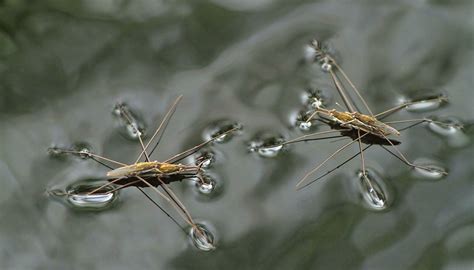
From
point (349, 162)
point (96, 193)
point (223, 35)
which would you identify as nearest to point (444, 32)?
point (349, 162)

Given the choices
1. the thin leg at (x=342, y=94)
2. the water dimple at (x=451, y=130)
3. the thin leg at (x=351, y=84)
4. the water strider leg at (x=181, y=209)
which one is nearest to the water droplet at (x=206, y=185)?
the water strider leg at (x=181, y=209)

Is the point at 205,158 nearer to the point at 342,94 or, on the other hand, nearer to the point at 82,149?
Result: the point at 82,149

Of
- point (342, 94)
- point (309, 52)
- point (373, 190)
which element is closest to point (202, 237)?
point (373, 190)

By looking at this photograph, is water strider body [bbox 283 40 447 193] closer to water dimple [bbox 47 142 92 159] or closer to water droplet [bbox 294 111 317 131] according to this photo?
water droplet [bbox 294 111 317 131]

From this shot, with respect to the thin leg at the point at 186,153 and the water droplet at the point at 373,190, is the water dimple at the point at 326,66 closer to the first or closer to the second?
the water droplet at the point at 373,190

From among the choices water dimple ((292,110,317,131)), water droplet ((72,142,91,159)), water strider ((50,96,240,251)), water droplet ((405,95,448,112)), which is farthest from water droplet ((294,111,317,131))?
water droplet ((72,142,91,159))
